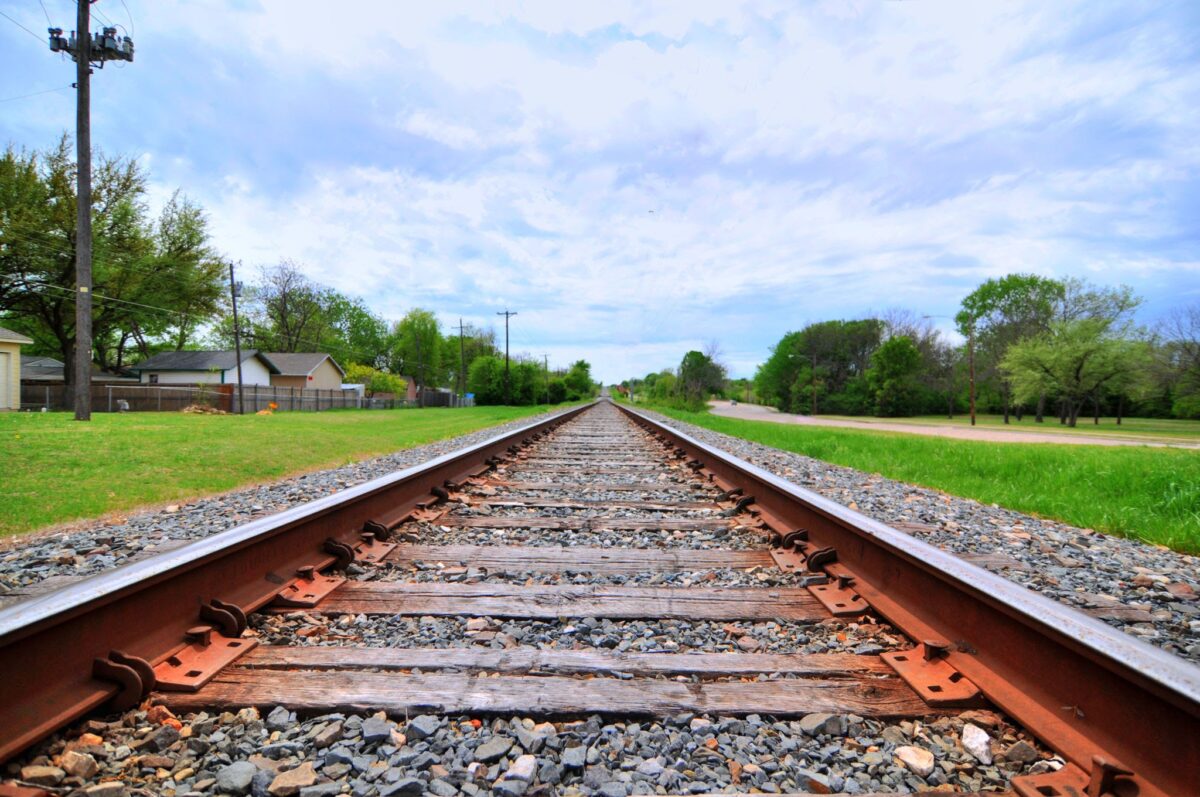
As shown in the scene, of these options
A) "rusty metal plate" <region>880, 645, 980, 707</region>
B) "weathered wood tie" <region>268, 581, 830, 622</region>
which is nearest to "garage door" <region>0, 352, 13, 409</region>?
"weathered wood tie" <region>268, 581, 830, 622</region>

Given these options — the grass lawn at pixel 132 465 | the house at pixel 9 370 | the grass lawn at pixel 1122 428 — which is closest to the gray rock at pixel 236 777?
the grass lawn at pixel 132 465

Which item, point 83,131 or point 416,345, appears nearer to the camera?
point 83,131

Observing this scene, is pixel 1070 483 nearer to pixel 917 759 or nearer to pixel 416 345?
pixel 917 759

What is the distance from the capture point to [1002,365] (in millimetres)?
49938

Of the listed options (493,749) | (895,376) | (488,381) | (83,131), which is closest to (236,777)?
(493,749)

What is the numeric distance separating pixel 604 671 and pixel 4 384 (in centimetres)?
3604

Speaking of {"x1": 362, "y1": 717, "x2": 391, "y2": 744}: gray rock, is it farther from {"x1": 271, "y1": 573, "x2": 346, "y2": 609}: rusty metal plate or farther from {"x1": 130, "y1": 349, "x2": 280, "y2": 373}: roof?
{"x1": 130, "y1": 349, "x2": 280, "y2": 373}: roof

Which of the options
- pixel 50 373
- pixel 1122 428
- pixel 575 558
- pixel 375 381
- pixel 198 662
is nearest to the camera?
pixel 198 662

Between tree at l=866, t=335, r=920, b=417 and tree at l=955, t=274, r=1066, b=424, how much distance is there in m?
6.24

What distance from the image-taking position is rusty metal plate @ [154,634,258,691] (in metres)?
1.67

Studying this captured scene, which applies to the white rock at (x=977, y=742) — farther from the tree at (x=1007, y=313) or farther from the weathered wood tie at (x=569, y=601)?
the tree at (x=1007, y=313)

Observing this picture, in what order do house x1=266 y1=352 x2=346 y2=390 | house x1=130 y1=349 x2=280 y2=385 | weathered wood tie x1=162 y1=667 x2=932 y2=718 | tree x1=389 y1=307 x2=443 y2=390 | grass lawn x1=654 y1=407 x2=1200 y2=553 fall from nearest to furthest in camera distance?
weathered wood tie x1=162 y1=667 x2=932 y2=718, grass lawn x1=654 y1=407 x2=1200 y2=553, house x1=130 y1=349 x2=280 y2=385, house x1=266 y1=352 x2=346 y2=390, tree x1=389 y1=307 x2=443 y2=390

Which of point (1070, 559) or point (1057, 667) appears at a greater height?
point (1057, 667)

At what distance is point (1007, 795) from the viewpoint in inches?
49.8
